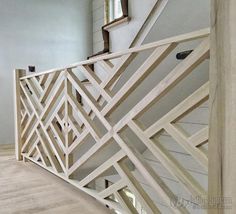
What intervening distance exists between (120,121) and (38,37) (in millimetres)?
3375

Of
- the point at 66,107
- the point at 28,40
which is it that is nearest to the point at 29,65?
the point at 28,40

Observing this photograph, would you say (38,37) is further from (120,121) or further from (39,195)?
(120,121)

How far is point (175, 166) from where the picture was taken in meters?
1.17

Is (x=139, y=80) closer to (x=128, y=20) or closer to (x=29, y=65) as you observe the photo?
(x=128, y=20)

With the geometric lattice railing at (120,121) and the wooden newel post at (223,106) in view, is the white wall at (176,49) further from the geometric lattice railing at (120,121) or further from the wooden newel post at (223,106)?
the wooden newel post at (223,106)

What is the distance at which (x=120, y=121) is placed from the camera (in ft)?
4.79

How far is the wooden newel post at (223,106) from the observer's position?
2.10 feet

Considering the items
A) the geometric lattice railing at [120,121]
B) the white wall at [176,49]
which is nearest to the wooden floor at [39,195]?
the geometric lattice railing at [120,121]

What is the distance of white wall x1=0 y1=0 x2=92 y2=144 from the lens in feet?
13.3

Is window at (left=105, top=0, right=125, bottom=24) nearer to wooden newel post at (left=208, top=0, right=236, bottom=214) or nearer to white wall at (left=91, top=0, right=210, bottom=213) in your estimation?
white wall at (left=91, top=0, right=210, bottom=213)

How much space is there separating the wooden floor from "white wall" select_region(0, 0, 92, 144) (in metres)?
1.93

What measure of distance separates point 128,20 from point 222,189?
1561 millimetres

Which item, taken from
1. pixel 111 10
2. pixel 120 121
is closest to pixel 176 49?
pixel 120 121

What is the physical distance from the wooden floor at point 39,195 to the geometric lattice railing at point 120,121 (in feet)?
0.27
